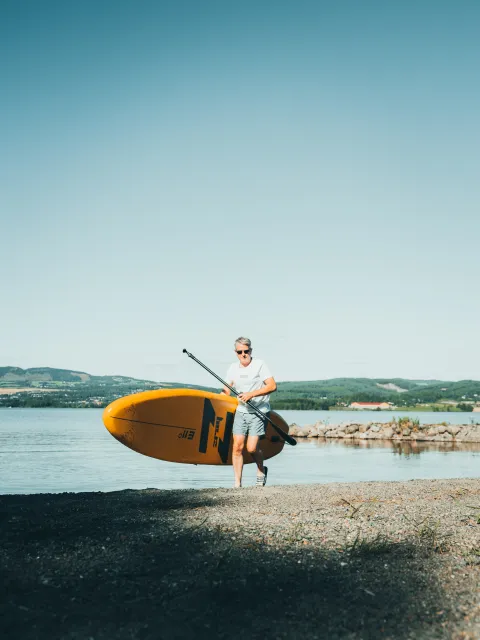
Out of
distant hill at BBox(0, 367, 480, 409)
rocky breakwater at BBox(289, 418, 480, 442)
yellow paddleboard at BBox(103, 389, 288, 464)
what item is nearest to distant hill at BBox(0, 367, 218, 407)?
distant hill at BBox(0, 367, 480, 409)

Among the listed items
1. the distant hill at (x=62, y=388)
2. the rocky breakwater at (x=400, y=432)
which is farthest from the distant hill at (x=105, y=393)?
the rocky breakwater at (x=400, y=432)

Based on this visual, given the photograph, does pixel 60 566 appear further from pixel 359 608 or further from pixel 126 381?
pixel 126 381

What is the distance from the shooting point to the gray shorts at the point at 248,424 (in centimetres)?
858

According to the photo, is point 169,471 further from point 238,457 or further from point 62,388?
point 62,388

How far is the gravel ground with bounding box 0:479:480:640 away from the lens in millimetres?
2699

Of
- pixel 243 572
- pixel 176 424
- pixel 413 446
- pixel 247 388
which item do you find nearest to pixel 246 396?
pixel 247 388

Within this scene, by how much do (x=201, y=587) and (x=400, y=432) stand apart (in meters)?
34.4

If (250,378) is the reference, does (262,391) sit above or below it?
below

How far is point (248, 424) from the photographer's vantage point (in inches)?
339

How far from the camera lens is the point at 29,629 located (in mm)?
2641

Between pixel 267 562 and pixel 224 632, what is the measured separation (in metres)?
1.04

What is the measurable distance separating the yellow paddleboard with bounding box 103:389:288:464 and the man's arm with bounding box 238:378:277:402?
2055 millimetres

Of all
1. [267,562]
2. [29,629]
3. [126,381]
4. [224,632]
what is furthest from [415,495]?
[126,381]

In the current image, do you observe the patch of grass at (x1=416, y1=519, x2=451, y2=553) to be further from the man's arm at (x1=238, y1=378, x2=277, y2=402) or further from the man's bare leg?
the man's bare leg
